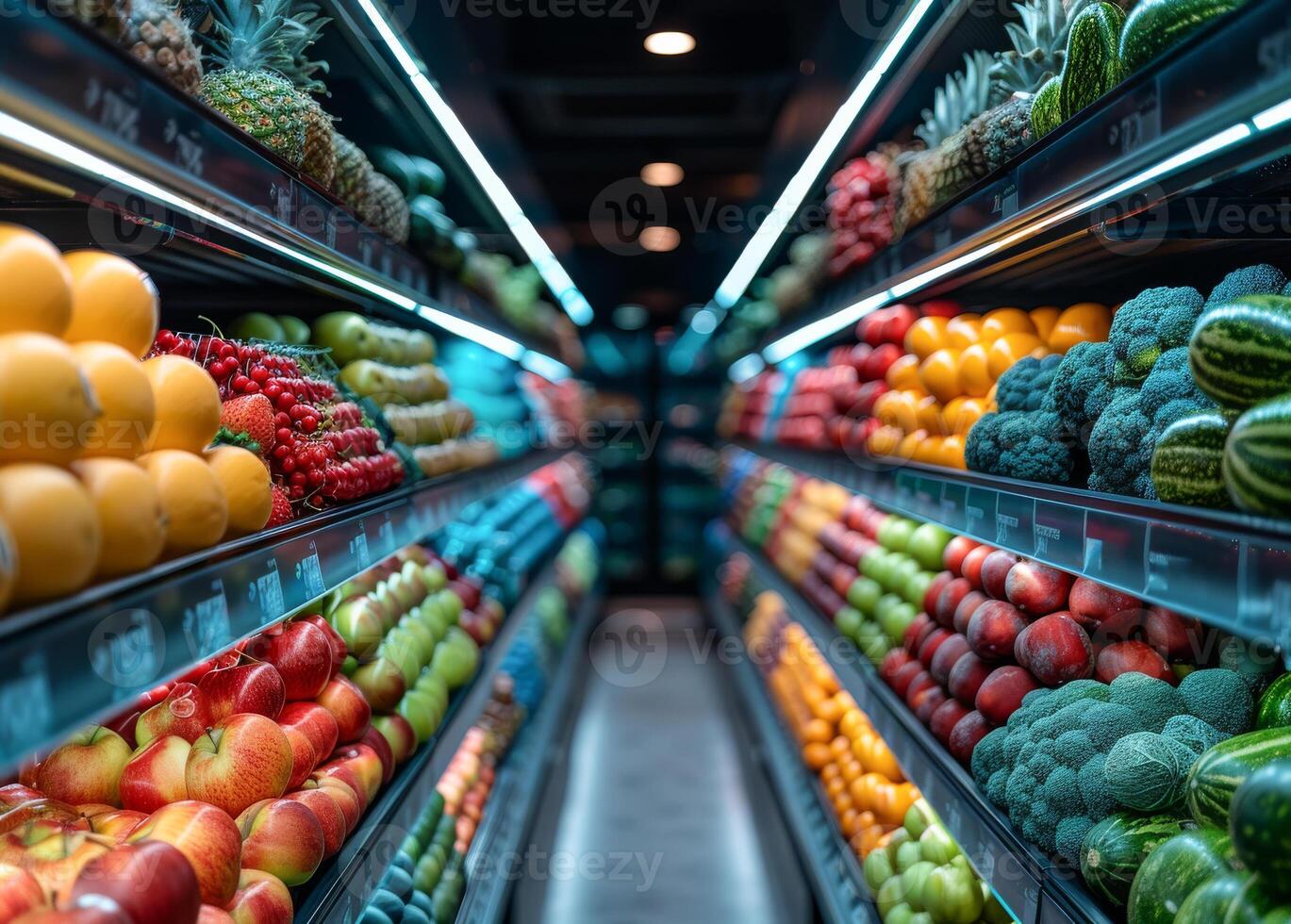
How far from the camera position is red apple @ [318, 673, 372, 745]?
5.97 feet

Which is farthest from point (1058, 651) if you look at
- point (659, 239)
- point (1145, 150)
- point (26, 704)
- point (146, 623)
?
point (659, 239)

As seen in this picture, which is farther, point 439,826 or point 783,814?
point 783,814

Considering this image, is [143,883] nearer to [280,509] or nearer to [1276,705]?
[280,509]

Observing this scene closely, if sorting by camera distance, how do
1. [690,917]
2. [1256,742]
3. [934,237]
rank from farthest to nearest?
[690,917] → [934,237] → [1256,742]

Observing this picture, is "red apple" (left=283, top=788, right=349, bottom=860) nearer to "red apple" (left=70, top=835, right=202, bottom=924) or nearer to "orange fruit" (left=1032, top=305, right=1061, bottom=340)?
"red apple" (left=70, top=835, right=202, bottom=924)

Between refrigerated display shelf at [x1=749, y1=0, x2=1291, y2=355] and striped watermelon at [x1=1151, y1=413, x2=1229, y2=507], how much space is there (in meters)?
0.29

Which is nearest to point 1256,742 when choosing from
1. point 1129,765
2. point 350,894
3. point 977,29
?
point 1129,765

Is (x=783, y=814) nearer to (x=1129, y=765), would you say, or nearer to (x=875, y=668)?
(x=875, y=668)

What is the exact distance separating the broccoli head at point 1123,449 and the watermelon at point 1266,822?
0.45 metres

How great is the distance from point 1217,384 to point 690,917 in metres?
2.69

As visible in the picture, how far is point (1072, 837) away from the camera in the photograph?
1400mm

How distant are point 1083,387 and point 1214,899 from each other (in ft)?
2.57

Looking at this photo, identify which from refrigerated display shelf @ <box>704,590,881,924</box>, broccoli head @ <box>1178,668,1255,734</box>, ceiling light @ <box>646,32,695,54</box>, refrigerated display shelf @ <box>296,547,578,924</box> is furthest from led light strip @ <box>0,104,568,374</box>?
ceiling light @ <box>646,32,695,54</box>

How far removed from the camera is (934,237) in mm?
1956
